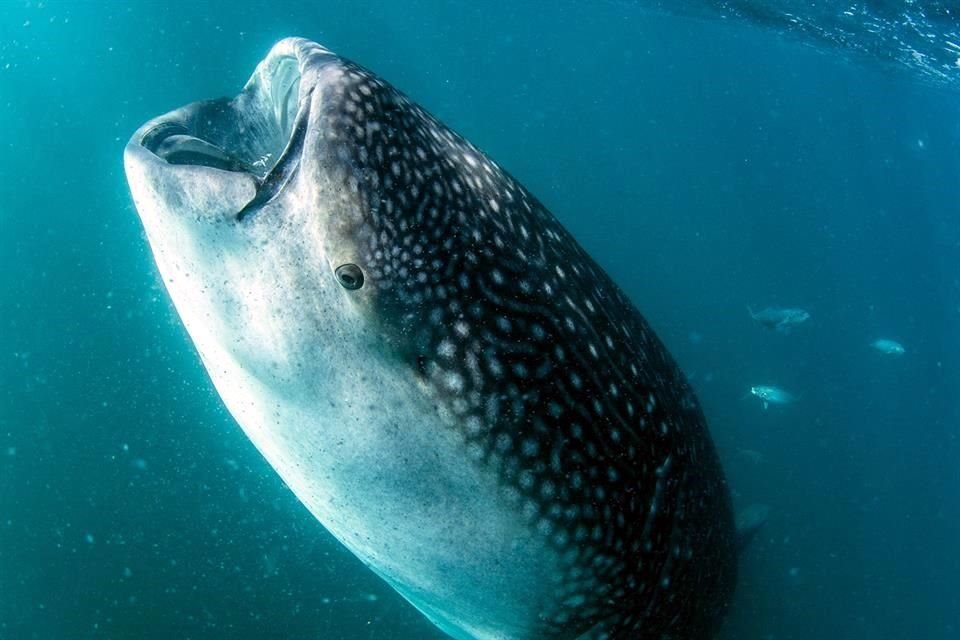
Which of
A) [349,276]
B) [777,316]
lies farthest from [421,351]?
[777,316]

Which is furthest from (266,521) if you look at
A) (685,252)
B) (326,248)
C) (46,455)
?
(685,252)

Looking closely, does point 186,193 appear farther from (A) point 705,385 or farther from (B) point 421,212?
(A) point 705,385

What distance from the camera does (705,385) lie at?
23172 mm

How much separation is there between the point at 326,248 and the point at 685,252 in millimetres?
37501

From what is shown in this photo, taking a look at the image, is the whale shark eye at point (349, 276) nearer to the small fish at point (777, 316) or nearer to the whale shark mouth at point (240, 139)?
the whale shark mouth at point (240, 139)

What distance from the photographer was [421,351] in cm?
218

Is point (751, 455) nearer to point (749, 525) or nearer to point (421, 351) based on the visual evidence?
point (749, 525)

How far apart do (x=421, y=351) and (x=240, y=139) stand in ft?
4.11

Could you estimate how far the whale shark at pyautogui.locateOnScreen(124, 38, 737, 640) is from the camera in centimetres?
208

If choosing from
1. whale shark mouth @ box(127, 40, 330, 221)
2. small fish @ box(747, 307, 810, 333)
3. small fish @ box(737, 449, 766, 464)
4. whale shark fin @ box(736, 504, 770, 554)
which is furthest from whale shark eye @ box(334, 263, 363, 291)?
small fish @ box(737, 449, 766, 464)

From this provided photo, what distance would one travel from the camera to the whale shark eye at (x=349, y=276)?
2.04 m

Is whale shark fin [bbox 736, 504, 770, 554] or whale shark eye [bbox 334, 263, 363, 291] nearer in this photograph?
whale shark eye [bbox 334, 263, 363, 291]

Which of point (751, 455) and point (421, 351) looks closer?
point (421, 351)

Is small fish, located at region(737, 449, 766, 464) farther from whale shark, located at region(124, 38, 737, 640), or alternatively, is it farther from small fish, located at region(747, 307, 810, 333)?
whale shark, located at region(124, 38, 737, 640)
